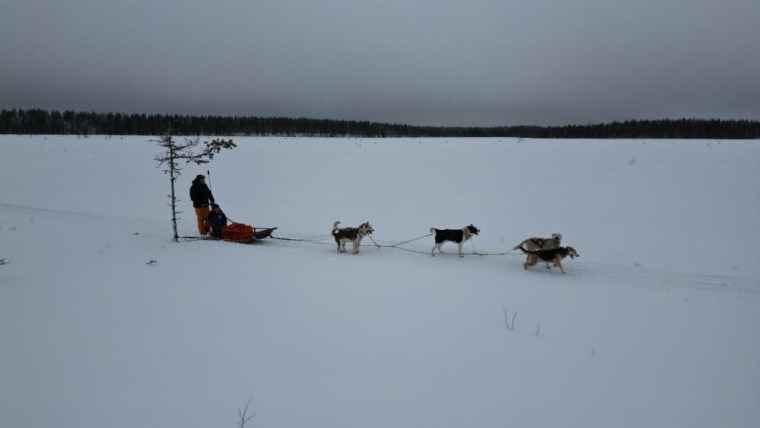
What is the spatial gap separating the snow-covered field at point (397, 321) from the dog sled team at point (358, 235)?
15.2 inches

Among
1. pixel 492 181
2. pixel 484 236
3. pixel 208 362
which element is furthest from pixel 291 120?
pixel 208 362

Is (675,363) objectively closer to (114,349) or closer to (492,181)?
(114,349)

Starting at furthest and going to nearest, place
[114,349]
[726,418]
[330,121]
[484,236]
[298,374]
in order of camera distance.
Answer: [330,121], [484,236], [114,349], [298,374], [726,418]

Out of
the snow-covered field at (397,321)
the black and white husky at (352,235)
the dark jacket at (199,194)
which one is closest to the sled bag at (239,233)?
the snow-covered field at (397,321)

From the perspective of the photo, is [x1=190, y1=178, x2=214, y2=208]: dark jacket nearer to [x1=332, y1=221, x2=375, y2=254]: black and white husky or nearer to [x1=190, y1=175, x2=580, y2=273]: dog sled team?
[x1=190, y1=175, x2=580, y2=273]: dog sled team

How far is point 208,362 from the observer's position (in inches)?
171

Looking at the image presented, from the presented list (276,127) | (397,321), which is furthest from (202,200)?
(276,127)

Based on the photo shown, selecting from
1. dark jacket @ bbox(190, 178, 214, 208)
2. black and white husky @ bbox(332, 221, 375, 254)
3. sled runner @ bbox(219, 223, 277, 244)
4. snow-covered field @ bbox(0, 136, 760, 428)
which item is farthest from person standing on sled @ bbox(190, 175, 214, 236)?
black and white husky @ bbox(332, 221, 375, 254)

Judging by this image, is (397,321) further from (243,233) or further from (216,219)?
(216,219)

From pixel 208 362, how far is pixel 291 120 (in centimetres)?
A: 9172

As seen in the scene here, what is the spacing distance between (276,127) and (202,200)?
76168 mm

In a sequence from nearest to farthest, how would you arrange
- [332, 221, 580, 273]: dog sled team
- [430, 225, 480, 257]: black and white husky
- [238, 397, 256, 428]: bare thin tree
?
[238, 397, 256, 428]: bare thin tree, [332, 221, 580, 273]: dog sled team, [430, 225, 480, 257]: black and white husky

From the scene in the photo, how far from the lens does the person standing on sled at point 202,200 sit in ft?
35.8

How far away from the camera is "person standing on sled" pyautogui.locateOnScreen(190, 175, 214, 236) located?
10.9m
